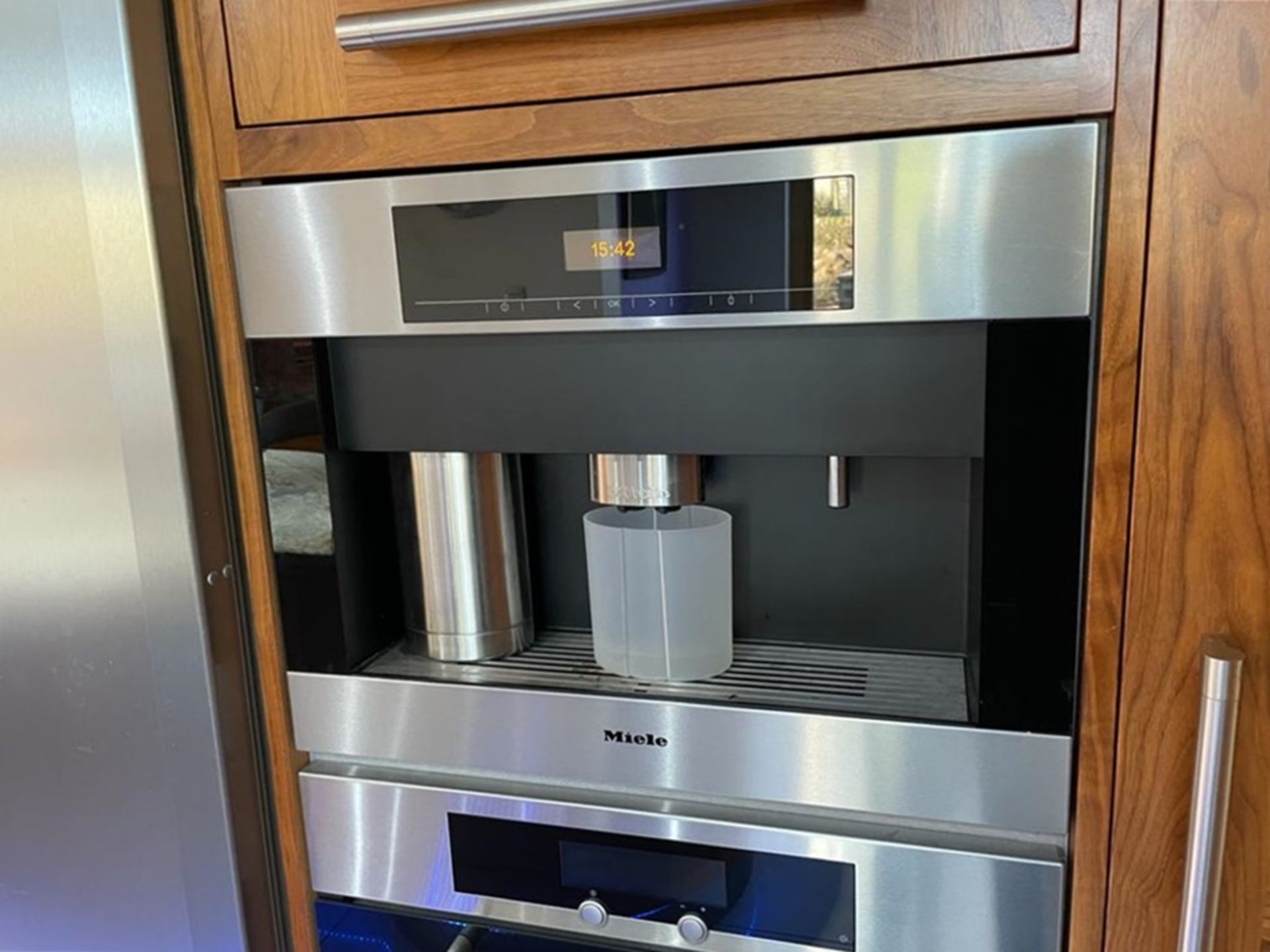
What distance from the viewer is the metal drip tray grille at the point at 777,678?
0.71 m

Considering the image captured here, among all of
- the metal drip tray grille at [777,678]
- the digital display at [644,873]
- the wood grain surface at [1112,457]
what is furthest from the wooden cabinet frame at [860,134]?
the digital display at [644,873]

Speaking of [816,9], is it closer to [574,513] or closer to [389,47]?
[389,47]

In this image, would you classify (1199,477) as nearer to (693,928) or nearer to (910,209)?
(910,209)

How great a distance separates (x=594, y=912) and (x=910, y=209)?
559 mm

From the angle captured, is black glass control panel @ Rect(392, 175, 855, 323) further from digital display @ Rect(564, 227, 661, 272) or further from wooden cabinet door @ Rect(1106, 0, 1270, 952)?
wooden cabinet door @ Rect(1106, 0, 1270, 952)

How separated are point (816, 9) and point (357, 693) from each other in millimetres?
596

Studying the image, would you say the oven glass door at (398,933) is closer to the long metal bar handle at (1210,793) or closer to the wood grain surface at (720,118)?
the long metal bar handle at (1210,793)

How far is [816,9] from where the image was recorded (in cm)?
59

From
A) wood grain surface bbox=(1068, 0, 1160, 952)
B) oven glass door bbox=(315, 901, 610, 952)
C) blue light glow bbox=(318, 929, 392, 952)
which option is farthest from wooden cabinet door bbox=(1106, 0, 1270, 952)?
blue light glow bbox=(318, 929, 392, 952)

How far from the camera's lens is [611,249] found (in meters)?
0.66

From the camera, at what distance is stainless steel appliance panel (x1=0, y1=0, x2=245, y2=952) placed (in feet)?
2.26

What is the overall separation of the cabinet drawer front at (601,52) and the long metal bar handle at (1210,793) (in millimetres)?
364

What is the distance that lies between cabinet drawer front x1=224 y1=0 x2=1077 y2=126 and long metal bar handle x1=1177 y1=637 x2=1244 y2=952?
36cm

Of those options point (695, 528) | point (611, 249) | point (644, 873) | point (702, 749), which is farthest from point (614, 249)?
point (644, 873)
